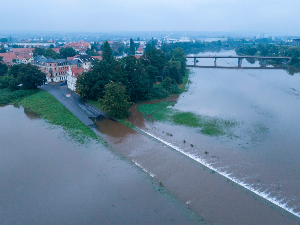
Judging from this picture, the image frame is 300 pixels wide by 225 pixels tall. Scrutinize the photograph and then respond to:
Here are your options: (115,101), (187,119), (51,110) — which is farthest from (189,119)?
(51,110)

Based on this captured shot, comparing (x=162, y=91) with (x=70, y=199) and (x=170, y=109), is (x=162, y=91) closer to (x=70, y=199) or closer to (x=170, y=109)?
(x=170, y=109)

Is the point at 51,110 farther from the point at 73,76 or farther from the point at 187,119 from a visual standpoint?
the point at 187,119

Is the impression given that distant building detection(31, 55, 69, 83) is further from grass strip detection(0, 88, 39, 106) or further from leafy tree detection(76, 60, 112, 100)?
leafy tree detection(76, 60, 112, 100)

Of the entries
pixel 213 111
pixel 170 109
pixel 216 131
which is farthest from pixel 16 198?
pixel 213 111

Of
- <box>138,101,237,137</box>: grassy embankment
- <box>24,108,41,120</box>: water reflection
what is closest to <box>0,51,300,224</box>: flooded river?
<box>24,108,41,120</box>: water reflection

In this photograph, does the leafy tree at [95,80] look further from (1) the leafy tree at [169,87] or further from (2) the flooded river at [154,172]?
(1) the leafy tree at [169,87]

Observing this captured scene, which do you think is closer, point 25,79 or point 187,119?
point 187,119

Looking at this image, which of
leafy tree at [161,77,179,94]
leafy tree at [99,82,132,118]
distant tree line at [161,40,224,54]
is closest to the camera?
leafy tree at [99,82,132,118]
